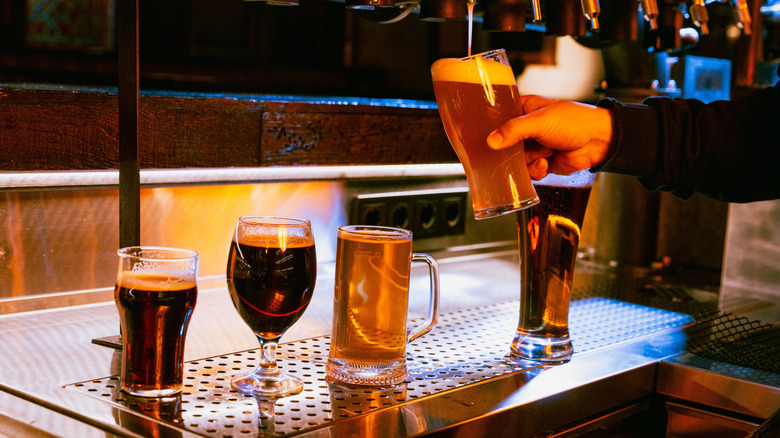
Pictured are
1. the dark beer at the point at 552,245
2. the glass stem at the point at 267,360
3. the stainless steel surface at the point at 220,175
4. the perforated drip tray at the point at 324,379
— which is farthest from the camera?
the stainless steel surface at the point at 220,175

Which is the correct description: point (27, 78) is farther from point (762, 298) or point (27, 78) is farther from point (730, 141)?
point (762, 298)

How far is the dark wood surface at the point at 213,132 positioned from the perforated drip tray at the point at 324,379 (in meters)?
0.37

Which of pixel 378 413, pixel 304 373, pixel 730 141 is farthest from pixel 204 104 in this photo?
pixel 730 141

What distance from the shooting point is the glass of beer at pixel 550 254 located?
3.78ft

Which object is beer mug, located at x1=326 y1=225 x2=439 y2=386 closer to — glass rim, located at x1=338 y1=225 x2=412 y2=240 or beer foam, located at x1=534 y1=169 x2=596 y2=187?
glass rim, located at x1=338 y1=225 x2=412 y2=240

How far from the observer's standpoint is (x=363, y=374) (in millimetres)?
1043

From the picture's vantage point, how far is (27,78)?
1.36 metres

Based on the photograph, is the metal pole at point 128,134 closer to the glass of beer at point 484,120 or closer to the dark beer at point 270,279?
the dark beer at point 270,279

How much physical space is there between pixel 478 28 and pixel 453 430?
1.28 metres

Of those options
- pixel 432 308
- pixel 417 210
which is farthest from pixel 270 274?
pixel 417 210

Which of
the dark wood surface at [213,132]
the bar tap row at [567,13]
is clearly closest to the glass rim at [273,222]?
the bar tap row at [567,13]

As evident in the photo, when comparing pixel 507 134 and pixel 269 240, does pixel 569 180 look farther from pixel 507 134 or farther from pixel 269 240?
pixel 269 240

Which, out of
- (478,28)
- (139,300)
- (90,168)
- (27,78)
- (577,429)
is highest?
(478,28)

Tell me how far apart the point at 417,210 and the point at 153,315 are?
3.27 feet
